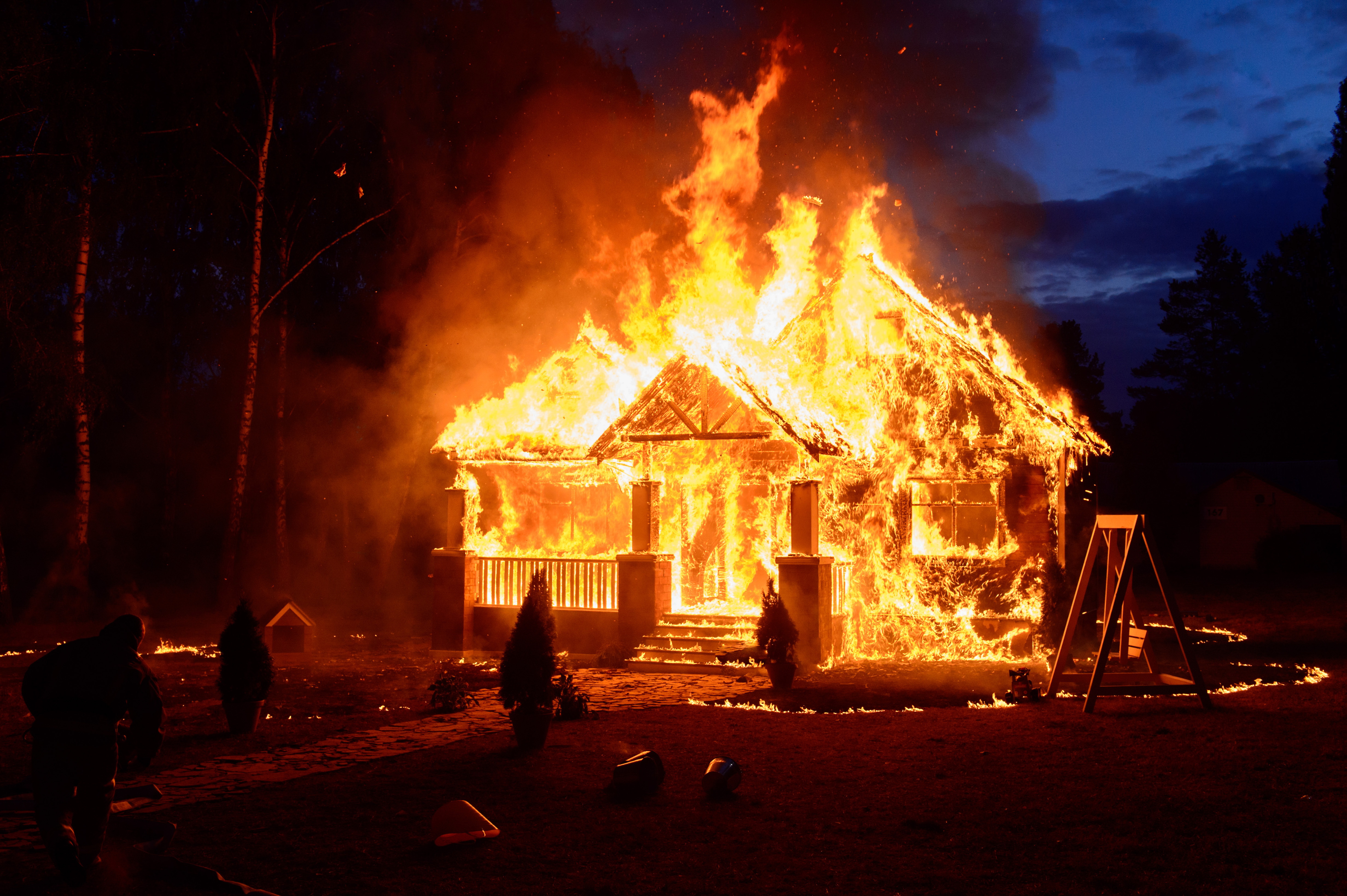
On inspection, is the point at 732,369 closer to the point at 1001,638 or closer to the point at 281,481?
the point at 1001,638

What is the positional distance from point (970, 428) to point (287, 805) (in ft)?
43.9

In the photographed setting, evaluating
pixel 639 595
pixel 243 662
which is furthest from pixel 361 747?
pixel 639 595

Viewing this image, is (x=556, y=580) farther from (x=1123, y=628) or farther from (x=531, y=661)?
(x=1123, y=628)

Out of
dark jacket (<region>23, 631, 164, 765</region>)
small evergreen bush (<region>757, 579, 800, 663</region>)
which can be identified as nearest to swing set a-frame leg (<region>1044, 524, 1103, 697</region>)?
small evergreen bush (<region>757, 579, 800, 663</region>)

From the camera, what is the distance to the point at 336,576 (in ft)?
103

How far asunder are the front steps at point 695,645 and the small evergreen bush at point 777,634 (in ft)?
5.68

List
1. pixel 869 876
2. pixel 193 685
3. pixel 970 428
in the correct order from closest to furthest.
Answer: pixel 869 876 → pixel 193 685 → pixel 970 428

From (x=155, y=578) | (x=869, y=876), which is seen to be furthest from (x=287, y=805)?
(x=155, y=578)

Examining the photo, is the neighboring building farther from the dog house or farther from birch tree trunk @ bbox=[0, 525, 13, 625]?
birch tree trunk @ bbox=[0, 525, 13, 625]

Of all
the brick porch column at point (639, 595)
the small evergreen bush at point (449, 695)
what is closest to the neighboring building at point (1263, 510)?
the brick porch column at point (639, 595)

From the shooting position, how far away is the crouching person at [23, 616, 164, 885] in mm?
6195

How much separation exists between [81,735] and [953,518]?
15001mm

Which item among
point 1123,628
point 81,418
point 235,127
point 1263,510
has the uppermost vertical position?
point 235,127

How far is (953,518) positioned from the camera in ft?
60.2
